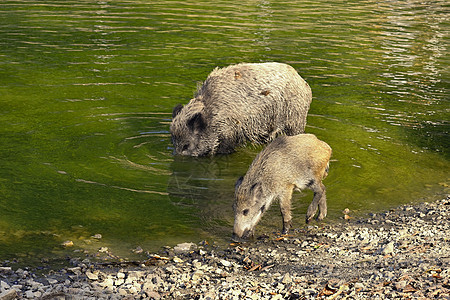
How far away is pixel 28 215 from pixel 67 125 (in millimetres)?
4627

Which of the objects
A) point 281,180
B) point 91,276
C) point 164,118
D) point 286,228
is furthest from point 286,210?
point 164,118

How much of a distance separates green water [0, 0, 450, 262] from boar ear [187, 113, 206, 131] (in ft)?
2.09

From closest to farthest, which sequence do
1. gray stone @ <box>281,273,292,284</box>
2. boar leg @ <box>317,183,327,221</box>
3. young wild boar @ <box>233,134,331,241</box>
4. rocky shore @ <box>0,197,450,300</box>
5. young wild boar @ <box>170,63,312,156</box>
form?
rocky shore @ <box>0,197,450,300</box> < gray stone @ <box>281,273,292,284</box> < young wild boar @ <box>233,134,331,241</box> < boar leg @ <box>317,183,327,221</box> < young wild boar @ <box>170,63,312,156</box>

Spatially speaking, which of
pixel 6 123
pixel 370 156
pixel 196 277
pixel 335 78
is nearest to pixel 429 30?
pixel 335 78

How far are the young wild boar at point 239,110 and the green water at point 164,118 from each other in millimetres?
409

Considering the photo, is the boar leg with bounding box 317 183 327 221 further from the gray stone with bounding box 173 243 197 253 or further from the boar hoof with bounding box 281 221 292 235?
the gray stone with bounding box 173 243 197 253

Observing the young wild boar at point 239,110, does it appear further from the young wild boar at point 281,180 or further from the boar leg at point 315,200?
the boar leg at point 315,200

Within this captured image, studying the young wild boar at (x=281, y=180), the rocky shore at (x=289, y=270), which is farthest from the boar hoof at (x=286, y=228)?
the rocky shore at (x=289, y=270)

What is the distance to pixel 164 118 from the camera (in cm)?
1552

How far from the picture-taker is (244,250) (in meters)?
9.47

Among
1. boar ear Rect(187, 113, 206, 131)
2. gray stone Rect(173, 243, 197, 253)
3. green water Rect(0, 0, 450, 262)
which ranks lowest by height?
green water Rect(0, 0, 450, 262)

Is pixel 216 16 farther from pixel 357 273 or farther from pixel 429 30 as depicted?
pixel 357 273

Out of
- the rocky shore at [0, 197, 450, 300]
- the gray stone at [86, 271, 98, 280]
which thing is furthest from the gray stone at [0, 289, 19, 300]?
the gray stone at [86, 271, 98, 280]

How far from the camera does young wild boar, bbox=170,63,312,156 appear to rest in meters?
12.8
